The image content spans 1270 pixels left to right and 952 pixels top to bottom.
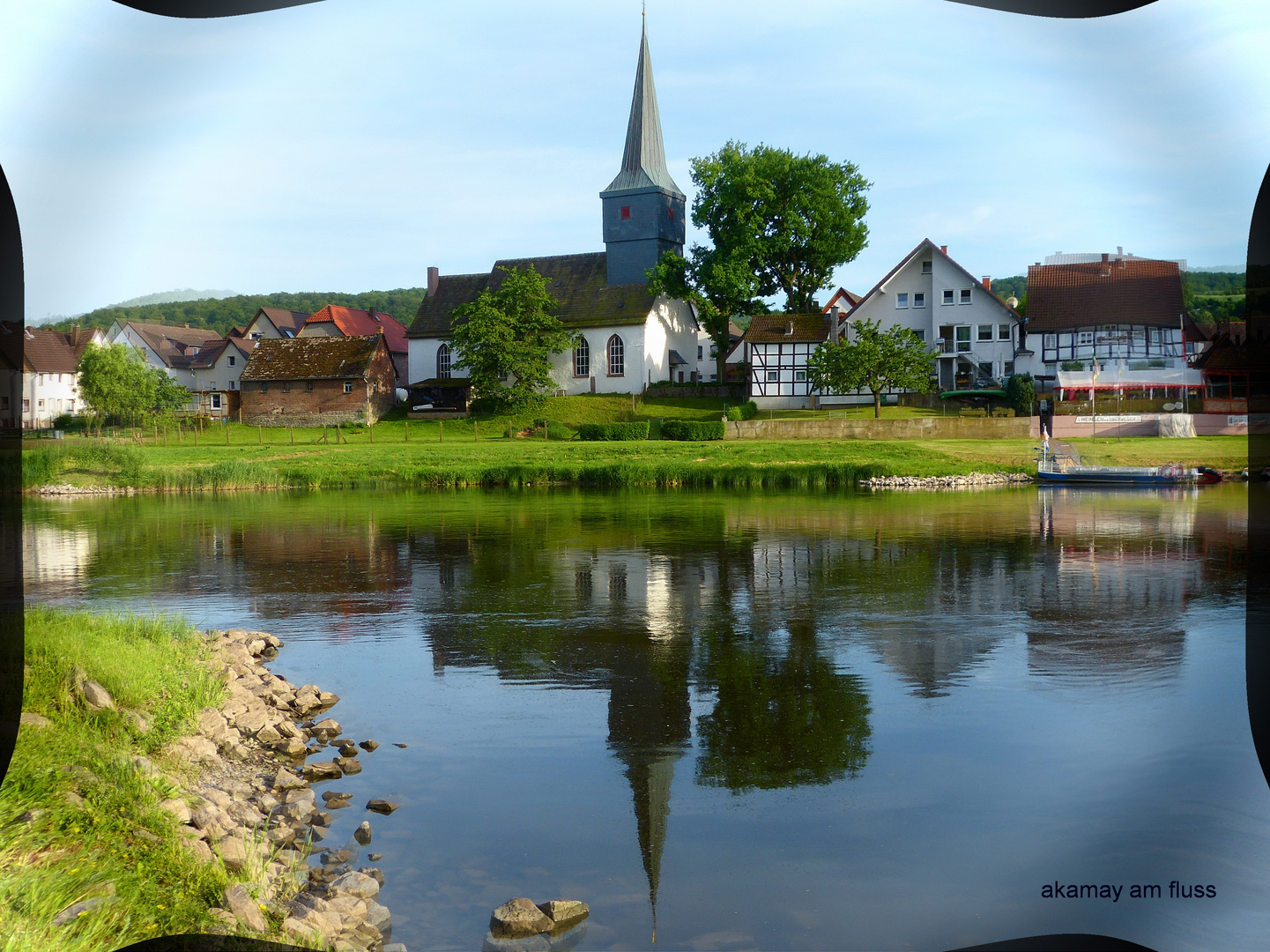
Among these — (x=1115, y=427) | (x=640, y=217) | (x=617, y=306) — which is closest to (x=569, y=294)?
(x=617, y=306)

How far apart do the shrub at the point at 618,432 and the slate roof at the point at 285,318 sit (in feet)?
131

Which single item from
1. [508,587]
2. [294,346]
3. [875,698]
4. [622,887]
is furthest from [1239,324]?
[294,346]

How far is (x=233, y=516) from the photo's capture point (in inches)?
1125

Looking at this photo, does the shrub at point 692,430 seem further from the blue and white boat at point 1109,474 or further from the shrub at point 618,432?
the blue and white boat at point 1109,474

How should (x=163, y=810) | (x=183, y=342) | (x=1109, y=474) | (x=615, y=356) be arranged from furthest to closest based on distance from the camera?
(x=183, y=342), (x=615, y=356), (x=1109, y=474), (x=163, y=810)

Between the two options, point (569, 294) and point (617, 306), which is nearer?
point (617, 306)

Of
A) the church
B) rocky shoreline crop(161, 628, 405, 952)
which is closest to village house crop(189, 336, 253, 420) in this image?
the church

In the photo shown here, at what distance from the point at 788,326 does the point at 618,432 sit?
16445 mm

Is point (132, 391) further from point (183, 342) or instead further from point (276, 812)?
point (183, 342)

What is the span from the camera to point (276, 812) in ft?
23.3

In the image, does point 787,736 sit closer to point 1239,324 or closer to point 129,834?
point 129,834

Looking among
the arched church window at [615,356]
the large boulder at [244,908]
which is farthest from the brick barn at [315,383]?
the large boulder at [244,908]

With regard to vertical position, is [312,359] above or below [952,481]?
above

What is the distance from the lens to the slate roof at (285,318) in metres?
79.6
